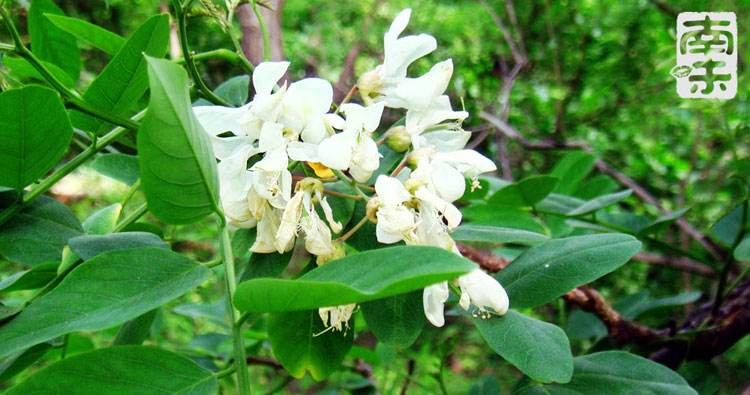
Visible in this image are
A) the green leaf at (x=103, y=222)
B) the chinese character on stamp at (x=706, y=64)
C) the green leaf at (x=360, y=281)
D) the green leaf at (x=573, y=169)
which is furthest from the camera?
the chinese character on stamp at (x=706, y=64)

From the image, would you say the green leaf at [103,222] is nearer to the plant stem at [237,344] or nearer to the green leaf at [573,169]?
the plant stem at [237,344]

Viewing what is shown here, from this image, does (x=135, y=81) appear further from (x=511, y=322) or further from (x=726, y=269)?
(x=726, y=269)

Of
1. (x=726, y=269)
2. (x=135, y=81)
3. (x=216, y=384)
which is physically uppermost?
(x=135, y=81)

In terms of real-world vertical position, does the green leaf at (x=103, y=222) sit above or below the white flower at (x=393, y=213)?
below

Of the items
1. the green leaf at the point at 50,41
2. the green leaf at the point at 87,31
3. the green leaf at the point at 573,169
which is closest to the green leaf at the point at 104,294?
the green leaf at the point at 87,31

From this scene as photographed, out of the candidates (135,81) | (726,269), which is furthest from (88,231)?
(726,269)

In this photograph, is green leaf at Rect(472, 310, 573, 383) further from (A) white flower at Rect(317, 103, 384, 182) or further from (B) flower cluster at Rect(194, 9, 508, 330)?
(A) white flower at Rect(317, 103, 384, 182)

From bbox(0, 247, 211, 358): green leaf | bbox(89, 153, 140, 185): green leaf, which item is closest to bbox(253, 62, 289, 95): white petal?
bbox(0, 247, 211, 358): green leaf
